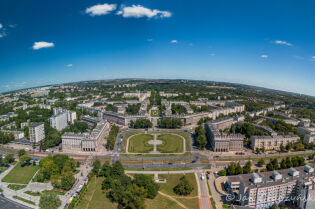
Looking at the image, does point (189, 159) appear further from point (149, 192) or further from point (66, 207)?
point (66, 207)

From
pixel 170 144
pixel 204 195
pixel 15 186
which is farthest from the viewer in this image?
pixel 170 144

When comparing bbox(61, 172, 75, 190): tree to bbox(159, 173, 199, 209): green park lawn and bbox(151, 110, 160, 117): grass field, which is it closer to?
bbox(159, 173, 199, 209): green park lawn

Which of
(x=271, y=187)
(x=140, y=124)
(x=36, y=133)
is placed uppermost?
(x=140, y=124)

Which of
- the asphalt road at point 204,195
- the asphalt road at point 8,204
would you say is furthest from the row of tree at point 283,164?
the asphalt road at point 8,204

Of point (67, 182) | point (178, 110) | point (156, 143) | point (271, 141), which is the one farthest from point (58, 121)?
point (271, 141)

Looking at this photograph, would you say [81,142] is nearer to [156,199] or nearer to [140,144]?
[140,144]

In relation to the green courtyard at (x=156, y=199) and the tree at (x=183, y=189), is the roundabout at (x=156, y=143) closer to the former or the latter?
the green courtyard at (x=156, y=199)

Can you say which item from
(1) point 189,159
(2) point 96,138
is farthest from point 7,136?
(1) point 189,159
